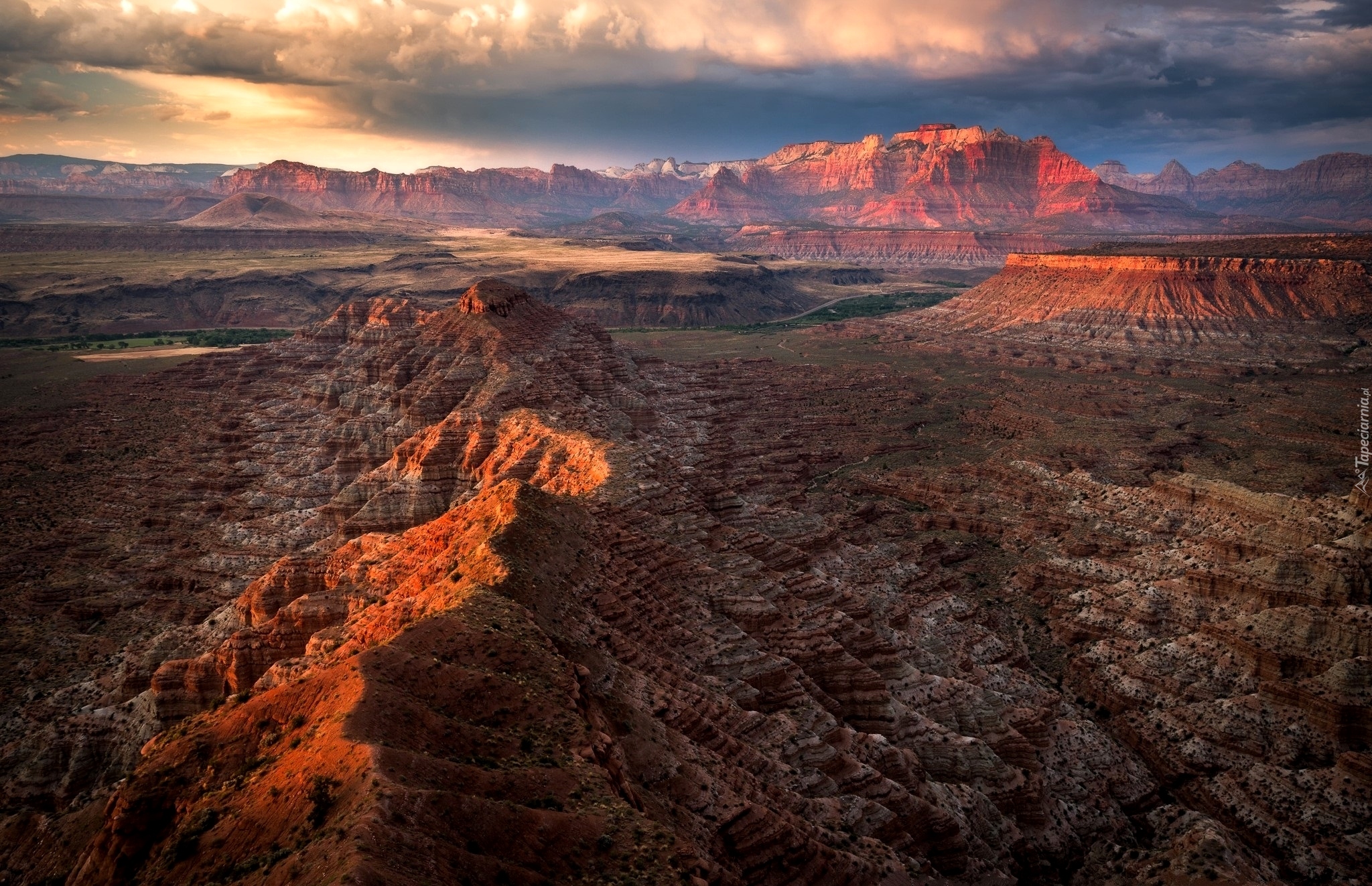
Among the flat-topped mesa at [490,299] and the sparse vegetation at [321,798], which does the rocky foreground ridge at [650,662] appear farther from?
the flat-topped mesa at [490,299]

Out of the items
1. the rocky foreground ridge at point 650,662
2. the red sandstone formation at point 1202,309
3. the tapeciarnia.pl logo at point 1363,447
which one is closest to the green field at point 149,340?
the rocky foreground ridge at point 650,662

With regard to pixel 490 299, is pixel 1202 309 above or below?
above

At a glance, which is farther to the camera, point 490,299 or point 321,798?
point 490,299

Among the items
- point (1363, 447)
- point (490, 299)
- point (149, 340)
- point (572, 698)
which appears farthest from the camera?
point (149, 340)

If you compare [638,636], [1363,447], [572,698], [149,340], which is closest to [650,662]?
[638,636]

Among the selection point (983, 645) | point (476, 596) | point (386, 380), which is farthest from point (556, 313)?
point (476, 596)

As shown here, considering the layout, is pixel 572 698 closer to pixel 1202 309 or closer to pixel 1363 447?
pixel 1363 447

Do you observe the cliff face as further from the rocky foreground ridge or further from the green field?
the green field
